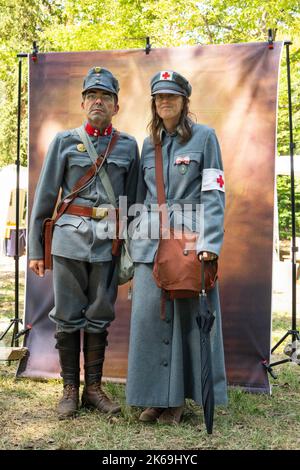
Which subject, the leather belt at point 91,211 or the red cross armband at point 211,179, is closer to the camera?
the red cross armband at point 211,179

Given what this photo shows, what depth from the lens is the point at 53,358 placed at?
428 cm

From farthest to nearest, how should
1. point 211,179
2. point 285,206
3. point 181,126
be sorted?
point 285,206 < point 181,126 < point 211,179

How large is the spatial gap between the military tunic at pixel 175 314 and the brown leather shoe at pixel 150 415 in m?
0.12

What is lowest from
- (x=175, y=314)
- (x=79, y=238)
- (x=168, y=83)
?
(x=175, y=314)

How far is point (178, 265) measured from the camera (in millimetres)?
3129

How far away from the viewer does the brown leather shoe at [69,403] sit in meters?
3.40

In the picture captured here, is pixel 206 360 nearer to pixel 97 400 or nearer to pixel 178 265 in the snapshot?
pixel 178 265

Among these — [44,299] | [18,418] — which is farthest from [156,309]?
[44,299]

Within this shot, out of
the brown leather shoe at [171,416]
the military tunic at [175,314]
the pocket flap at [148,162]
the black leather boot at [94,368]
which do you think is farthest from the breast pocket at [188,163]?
the brown leather shoe at [171,416]

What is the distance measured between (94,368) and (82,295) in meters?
0.45

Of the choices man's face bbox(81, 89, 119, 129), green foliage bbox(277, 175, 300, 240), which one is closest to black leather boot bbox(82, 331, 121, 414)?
man's face bbox(81, 89, 119, 129)

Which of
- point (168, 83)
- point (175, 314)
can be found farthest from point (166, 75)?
point (175, 314)

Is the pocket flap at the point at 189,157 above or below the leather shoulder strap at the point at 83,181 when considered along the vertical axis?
above

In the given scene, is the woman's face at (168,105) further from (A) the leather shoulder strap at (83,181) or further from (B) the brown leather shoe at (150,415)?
(B) the brown leather shoe at (150,415)
